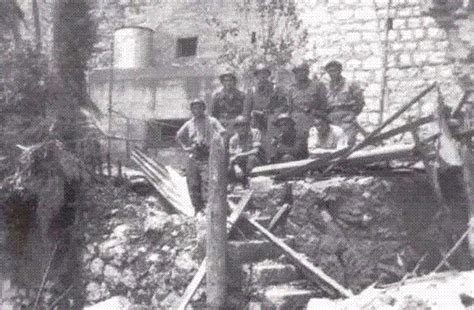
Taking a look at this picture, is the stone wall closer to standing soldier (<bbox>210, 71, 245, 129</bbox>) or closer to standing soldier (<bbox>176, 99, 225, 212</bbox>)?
standing soldier (<bbox>210, 71, 245, 129</bbox>)

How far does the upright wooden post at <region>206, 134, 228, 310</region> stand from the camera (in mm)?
6551

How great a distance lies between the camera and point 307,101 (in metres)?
8.45

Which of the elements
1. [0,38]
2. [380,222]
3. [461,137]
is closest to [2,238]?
[0,38]

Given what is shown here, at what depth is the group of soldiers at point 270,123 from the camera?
7.91m

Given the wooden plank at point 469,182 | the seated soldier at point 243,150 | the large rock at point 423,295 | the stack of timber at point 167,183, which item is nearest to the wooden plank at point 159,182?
the stack of timber at point 167,183

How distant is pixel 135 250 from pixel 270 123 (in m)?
2.46

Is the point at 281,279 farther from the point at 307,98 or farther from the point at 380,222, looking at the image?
the point at 307,98

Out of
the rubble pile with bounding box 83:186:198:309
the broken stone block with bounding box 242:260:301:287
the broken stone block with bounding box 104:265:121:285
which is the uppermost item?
the broken stone block with bounding box 242:260:301:287

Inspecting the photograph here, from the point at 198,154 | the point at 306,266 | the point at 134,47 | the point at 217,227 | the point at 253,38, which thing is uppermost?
the point at 253,38

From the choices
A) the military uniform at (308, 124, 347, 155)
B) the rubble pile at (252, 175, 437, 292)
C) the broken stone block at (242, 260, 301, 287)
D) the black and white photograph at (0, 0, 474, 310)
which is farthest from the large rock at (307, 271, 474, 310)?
the military uniform at (308, 124, 347, 155)

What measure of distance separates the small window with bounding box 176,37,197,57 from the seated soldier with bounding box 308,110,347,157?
5739 mm

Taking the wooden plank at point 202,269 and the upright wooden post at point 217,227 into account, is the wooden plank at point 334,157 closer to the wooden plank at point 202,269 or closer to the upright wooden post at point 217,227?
the wooden plank at point 202,269

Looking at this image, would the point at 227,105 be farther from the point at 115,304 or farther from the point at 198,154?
the point at 115,304

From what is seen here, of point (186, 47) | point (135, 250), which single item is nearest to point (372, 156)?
point (135, 250)
